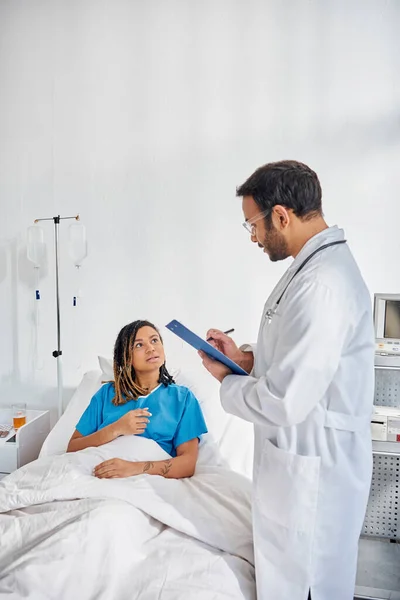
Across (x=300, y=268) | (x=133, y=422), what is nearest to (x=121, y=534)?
(x=133, y=422)

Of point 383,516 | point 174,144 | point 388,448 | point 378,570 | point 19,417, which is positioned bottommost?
point 378,570

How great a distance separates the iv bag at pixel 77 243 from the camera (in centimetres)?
258

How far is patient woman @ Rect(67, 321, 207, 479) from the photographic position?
168cm

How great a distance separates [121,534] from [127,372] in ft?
2.22

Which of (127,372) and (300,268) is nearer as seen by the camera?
(300,268)

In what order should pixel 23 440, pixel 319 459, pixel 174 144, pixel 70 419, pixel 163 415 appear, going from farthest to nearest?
pixel 174 144, pixel 23 440, pixel 70 419, pixel 163 415, pixel 319 459

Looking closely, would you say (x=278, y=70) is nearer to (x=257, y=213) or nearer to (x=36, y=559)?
(x=257, y=213)

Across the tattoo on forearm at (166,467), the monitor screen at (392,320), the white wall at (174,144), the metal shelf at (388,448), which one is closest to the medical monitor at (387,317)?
the monitor screen at (392,320)

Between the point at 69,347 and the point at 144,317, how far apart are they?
0.47 metres

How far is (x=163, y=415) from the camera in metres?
1.79

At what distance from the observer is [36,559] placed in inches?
47.1

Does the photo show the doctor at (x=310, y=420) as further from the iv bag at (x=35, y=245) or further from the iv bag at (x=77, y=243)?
the iv bag at (x=35, y=245)

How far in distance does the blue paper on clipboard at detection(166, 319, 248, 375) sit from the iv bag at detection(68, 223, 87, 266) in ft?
4.80

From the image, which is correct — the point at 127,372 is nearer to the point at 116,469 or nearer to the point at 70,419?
the point at 116,469
